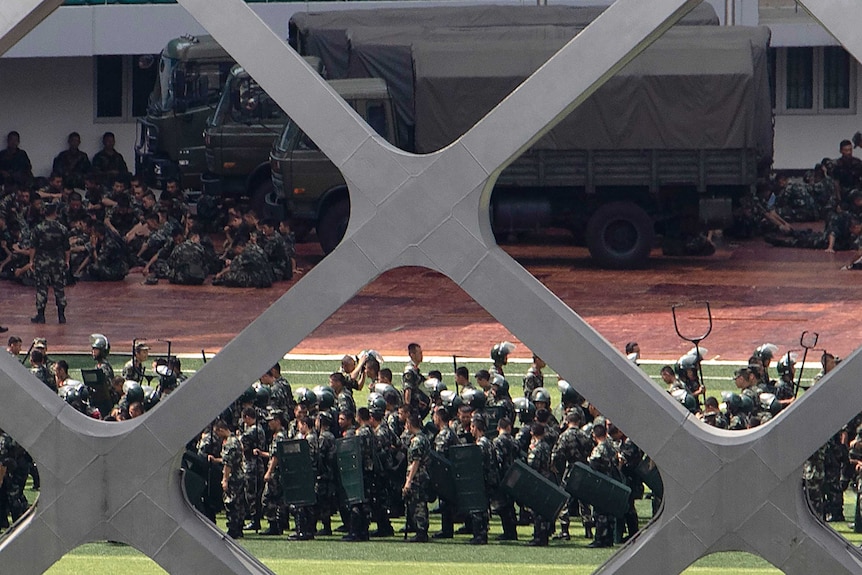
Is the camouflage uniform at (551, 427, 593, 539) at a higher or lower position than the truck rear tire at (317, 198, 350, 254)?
lower

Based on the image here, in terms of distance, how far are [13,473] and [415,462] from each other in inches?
119

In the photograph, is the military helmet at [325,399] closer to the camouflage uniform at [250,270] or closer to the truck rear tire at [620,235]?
the camouflage uniform at [250,270]

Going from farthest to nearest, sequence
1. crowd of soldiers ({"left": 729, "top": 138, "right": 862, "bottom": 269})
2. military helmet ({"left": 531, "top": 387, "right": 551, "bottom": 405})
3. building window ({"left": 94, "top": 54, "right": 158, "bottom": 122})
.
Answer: building window ({"left": 94, "top": 54, "right": 158, "bottom": 122}) < crowd of soldiers ({"left": 729, "top": 138, "right": 862, "bottom": 269}) < military helmet ({"left": 531, "top": 387, "right": 551, "bottom": 405})

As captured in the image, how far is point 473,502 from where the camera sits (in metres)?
11.9

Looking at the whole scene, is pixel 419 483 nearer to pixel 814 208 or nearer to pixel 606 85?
pixel 606 85

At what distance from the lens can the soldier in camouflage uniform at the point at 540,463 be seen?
11898 mm

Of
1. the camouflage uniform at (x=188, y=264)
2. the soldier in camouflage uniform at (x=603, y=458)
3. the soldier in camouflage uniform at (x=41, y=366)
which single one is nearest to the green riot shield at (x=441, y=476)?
the soldier in camouflage uniform at (x=603, y=458)

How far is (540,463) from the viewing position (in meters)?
11.9

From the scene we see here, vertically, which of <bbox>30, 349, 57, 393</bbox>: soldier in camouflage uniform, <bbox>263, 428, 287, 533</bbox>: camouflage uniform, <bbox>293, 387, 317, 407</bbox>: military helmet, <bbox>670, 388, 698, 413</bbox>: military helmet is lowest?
<bbox>263, 428, 287, 533</bbox>: camouflage uniform

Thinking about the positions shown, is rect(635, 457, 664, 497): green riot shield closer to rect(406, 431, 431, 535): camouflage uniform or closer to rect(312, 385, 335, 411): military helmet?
rect(406, 431, 431, 535): camouflage uniform

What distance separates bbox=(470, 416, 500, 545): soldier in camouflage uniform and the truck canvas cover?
35.4 feet

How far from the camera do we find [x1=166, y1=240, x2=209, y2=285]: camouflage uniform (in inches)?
897

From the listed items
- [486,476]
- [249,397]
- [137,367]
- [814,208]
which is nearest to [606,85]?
[814,208]

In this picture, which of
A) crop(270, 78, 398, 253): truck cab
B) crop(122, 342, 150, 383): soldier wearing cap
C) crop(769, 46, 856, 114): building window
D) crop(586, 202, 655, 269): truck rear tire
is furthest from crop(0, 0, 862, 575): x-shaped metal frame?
crop(769, 46, 856, 114): building window
